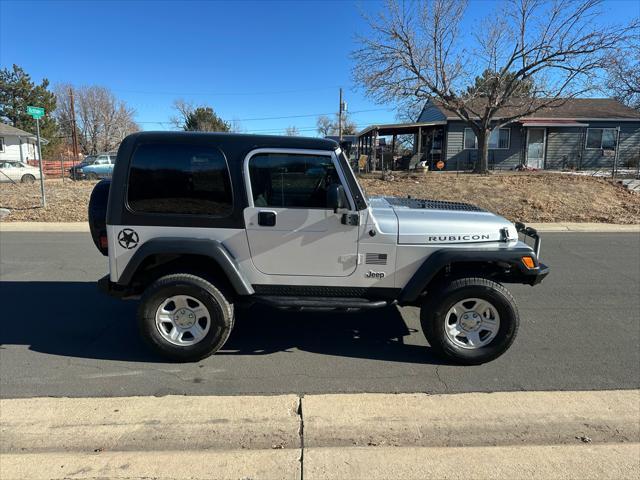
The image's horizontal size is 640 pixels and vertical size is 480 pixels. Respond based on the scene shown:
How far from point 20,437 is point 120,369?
0.93 m

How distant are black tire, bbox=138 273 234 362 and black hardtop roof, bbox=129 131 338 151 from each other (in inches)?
44.3

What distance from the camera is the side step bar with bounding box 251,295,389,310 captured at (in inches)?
147

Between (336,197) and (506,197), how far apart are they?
480 inches

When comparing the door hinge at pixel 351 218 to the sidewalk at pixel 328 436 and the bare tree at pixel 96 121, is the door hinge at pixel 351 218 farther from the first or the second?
the bare tree at pixel 96 121

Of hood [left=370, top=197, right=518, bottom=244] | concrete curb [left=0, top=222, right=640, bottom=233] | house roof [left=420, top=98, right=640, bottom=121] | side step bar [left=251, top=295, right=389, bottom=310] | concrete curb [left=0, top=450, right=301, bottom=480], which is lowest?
concrete curb [left=0, top=450, right=301, bottom=480]

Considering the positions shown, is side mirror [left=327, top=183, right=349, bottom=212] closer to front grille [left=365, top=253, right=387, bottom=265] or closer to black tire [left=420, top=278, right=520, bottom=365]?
front grille [left=365, top=253, right=387, bottom=265]

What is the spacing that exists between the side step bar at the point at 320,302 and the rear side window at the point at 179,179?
805 mm

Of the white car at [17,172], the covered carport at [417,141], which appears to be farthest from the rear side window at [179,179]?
the white car at [17,172]

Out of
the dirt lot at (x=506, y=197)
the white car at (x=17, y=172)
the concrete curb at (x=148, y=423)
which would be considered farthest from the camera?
the white car at (x=17, y=172)

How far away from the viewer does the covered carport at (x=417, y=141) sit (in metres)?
23.0

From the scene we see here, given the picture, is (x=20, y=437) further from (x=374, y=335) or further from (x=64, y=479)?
(x=374, y=335)

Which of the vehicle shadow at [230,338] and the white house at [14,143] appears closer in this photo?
the vehicle shadow at [230,338]

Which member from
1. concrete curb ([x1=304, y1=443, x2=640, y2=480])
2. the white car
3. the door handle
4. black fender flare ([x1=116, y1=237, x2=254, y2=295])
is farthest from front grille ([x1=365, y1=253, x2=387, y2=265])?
the white car

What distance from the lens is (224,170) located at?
12.1 ft
